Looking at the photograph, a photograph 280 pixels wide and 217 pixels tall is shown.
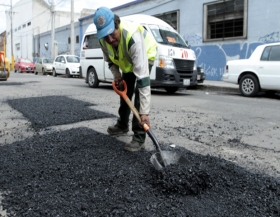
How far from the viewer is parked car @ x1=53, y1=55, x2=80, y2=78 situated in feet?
64.1

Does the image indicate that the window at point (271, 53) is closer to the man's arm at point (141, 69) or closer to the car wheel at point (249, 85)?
the car wheel at point (249, 85)

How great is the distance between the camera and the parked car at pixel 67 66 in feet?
64.1

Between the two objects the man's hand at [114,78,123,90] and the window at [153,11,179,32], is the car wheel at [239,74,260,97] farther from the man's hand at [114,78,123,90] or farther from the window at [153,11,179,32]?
the window at [153,11,179,32]

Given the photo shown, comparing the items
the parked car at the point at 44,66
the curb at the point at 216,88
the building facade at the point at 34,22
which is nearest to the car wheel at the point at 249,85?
the curb at the point at 216,88

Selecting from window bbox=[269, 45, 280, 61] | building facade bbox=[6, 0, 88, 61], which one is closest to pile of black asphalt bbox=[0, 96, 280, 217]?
window bbox=[269, 45, 280, 61]

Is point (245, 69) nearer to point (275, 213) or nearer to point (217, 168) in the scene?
point (217, 168)

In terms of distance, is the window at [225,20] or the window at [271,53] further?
the window at [225,20]

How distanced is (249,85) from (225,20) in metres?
6.63

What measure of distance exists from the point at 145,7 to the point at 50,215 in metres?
19.0

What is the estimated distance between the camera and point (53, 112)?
5742 mm

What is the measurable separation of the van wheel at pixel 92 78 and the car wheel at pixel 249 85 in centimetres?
499

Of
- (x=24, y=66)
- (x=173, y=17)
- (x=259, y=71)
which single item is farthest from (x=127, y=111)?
(x=24, y=66)

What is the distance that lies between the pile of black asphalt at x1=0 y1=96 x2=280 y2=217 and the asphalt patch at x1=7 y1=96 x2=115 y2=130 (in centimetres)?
174

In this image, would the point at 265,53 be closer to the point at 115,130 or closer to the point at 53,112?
the point at 53,112
